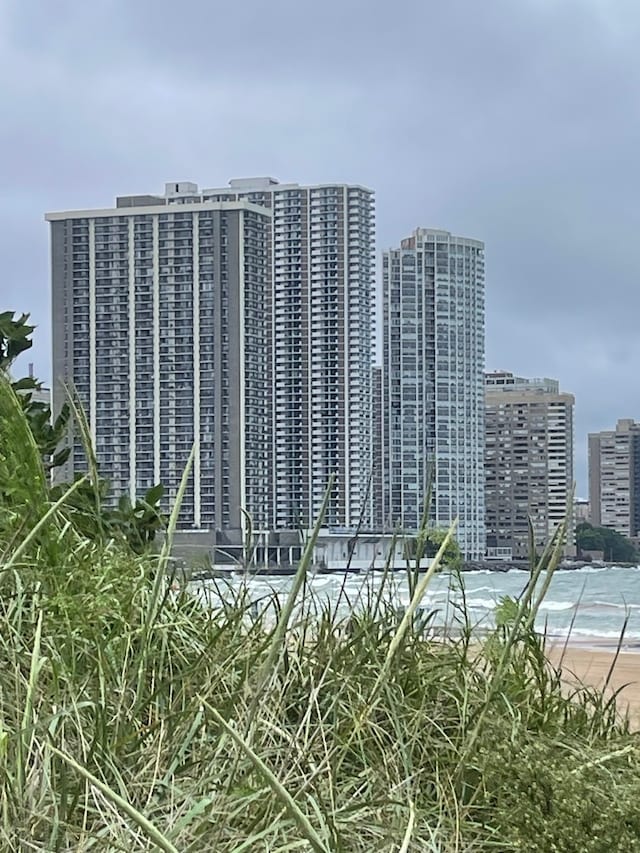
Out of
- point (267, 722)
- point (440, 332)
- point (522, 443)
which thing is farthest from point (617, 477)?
point (267, 722)

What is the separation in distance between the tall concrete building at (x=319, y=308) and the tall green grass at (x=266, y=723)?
494cm

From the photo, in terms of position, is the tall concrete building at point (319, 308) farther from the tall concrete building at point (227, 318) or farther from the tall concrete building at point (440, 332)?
the tall concrete building at point (440, 332)

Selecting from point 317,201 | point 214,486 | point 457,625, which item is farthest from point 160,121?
point 457,625

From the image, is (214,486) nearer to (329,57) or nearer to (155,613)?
(155,613)

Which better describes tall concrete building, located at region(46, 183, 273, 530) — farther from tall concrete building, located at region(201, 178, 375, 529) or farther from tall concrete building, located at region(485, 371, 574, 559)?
tall concrete building, located at region(485, 371, 574, 559)

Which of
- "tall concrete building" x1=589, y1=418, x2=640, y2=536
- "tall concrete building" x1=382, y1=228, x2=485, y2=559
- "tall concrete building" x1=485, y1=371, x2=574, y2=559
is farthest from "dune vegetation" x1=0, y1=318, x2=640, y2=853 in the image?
"tall concrete building" x1=382, y1=228, x2=485, y2=559

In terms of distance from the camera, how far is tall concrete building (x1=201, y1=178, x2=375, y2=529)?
25.9 feet

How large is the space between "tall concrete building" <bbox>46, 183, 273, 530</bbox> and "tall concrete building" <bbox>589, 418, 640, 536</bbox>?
5.97ft

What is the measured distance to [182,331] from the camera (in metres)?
13.6

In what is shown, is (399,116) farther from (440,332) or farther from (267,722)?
(267,722)

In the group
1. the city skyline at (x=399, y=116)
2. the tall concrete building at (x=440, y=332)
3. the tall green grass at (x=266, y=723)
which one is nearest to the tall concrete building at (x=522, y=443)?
the city skyline at (x=399, y=116)

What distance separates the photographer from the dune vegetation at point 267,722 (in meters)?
0.87

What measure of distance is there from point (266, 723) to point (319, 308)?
12.0 m

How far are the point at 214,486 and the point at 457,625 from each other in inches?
191
